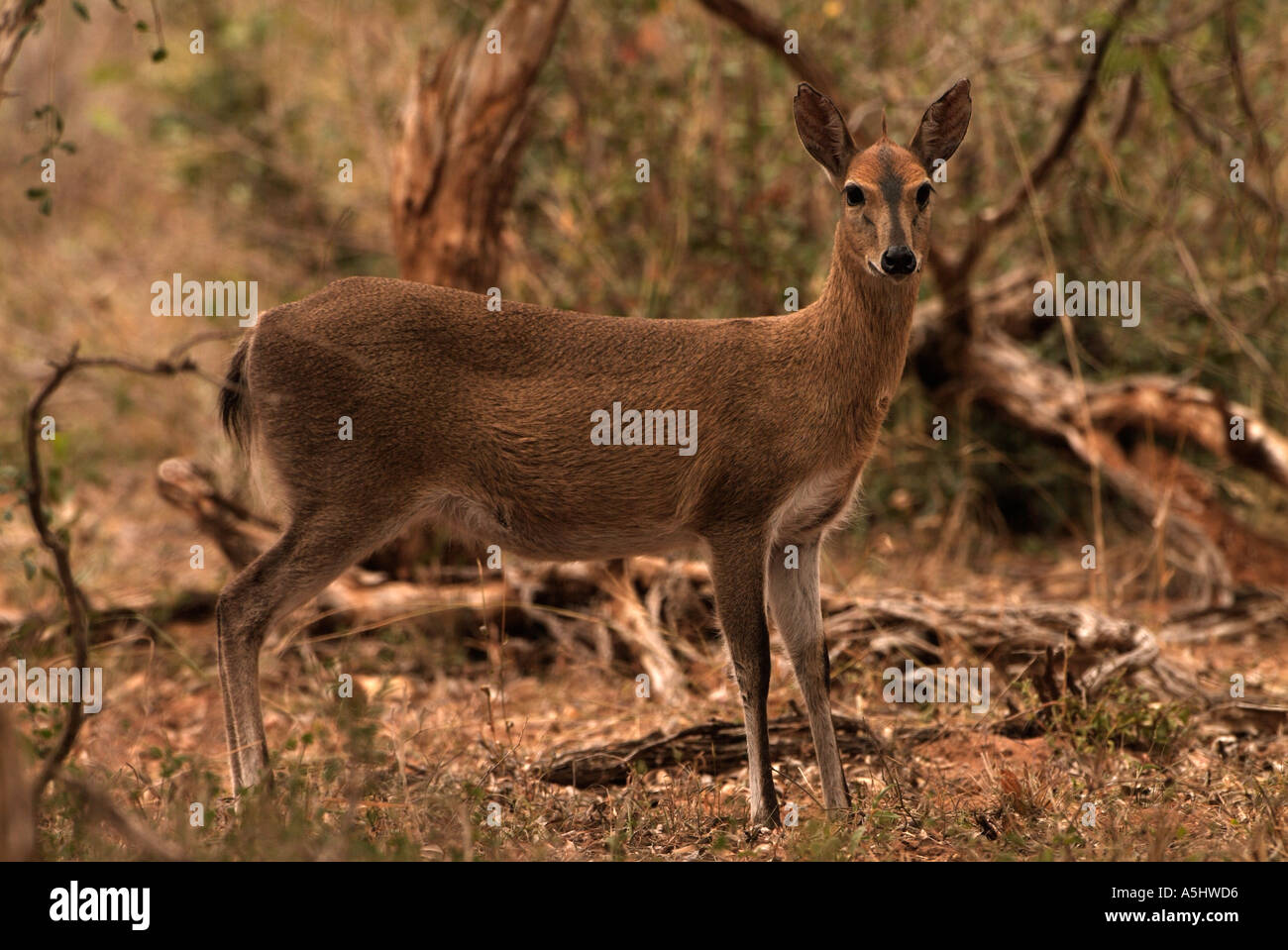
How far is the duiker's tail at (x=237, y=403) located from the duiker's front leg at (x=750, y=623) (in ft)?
6.82

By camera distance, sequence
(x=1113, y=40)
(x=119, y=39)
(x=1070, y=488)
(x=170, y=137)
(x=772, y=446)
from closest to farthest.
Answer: (x=772, y=446) < (x=1113, y=40) < (x=1070, y=488) < (x=170, y=137) < (x=119, y=39)

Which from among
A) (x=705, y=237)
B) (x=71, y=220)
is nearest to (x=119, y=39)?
(x=71, y=220)

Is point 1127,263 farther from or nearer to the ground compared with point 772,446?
farther from the ground

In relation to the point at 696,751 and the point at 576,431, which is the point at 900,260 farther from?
the point at 696,751

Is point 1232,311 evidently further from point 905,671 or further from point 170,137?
point 170,137

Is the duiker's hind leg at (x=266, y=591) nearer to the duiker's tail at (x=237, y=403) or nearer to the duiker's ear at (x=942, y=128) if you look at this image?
the duiker's tail at (x=237, y=403)

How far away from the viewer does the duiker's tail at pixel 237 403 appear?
18.4ft

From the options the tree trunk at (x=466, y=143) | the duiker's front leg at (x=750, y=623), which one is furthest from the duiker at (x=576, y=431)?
the tree trunk at (x=466, y=143)

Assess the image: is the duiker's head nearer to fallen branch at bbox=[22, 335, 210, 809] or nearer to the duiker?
the duiker

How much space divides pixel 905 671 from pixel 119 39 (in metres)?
14.7

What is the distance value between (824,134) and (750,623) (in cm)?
201

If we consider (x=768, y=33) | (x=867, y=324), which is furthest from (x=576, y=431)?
(x=768, y=33)
